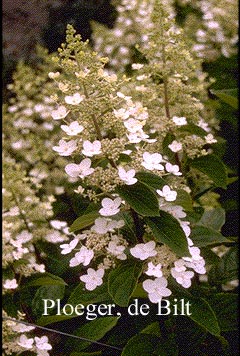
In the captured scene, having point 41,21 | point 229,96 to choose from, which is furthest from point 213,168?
point 41,21

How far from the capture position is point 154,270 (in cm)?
134

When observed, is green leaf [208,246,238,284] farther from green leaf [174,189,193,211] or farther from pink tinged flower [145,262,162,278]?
pink tinged flower [145,262,162,278]

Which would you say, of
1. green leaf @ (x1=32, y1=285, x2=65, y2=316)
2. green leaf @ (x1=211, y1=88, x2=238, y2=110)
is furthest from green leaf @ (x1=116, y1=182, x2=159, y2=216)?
green leaf @ (x1=211, y1=88, x2=238, y2=110)

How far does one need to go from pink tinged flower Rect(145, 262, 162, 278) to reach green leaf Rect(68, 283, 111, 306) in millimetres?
184

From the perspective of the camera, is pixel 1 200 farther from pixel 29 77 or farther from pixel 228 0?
pixel 228 0

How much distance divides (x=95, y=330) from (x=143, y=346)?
6.5 inches

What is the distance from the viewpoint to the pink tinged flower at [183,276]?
135 centimetres

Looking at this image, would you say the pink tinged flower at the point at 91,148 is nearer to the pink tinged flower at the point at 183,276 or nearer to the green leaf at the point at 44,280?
the pink tinged flower at the point at 183,276

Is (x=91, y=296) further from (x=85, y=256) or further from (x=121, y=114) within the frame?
(x=121, y=114)

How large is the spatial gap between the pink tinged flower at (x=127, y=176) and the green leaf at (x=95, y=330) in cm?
46

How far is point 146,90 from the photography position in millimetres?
1745

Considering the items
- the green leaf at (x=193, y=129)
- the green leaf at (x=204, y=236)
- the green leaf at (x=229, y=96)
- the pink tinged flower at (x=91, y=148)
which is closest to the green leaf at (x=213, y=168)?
the green leaf at (x=193, y=129)

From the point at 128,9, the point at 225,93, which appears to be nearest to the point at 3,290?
the point at 225,93

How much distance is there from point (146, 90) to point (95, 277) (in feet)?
2.05
